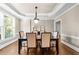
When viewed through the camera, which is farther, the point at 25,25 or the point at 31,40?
the point at 25,25

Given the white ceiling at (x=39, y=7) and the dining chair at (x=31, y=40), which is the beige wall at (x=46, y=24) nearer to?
the white ceiling at (x=39, y=7)

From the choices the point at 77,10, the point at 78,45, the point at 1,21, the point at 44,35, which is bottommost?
the point at 78,45

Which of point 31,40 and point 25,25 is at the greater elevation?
point 25,25

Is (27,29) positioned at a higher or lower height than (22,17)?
lower

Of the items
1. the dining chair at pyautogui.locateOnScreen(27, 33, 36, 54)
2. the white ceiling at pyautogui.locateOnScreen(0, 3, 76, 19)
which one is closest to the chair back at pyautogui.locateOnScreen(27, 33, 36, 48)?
the dining chair at pyautogui.locateOnScreen(27, 33, 36, 54)

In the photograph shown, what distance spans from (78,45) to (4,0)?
4448 mm

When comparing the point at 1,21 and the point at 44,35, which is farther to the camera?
the point at 1,21

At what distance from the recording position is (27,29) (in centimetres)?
1275

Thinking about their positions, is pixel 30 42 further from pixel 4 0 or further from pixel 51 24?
pixel 51 24

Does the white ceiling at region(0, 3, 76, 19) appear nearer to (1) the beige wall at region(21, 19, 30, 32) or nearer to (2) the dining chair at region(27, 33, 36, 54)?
(2) the dining chair at region(27, 33, 36, 54)

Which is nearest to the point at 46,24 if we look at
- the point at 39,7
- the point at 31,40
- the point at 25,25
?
the point at 25,25

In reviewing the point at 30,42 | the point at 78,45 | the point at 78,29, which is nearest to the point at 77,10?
the point at 78,29

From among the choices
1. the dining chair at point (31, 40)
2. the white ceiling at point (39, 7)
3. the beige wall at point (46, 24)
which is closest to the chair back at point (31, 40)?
the dining chair at point (31, 40)

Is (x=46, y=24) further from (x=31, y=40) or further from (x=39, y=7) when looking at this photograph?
(x=31, y=40)
